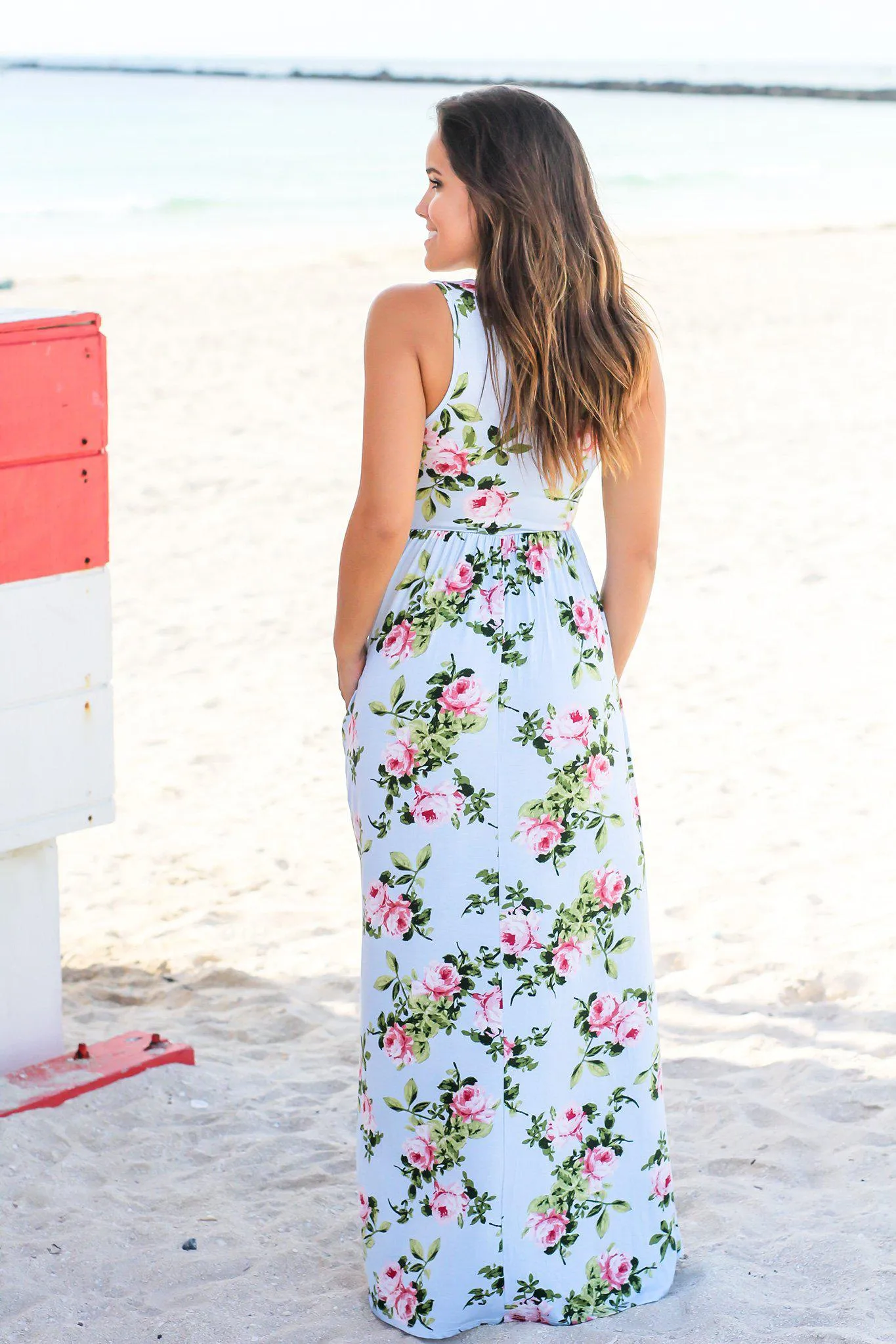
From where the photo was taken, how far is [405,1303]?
2.36 meters

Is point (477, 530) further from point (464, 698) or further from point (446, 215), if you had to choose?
Answer: point (446, 215)

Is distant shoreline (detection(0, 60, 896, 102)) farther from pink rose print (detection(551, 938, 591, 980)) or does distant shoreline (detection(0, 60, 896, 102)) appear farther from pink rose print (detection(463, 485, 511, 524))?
pink rose print (detection(551, 938, 591, 980))

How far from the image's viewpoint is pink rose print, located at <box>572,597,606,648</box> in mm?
2318

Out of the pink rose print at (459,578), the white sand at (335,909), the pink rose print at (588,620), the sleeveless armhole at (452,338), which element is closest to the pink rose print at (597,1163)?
the white sand at (335,909)

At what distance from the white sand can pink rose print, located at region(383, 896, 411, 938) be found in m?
0.64

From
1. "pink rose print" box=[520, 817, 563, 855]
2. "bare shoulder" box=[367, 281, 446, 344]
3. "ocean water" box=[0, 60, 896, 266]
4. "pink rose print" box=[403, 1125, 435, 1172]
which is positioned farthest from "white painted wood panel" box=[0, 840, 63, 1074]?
"ocean water" box=[0, 60, 896, 266]

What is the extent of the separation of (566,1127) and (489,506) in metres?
0.96

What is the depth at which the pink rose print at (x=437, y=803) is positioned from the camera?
2.25 metres

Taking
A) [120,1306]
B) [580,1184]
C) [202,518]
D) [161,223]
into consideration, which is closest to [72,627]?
[120,1306]

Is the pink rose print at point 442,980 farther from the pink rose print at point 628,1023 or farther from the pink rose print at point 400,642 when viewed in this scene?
the pink rose print at point 400,642

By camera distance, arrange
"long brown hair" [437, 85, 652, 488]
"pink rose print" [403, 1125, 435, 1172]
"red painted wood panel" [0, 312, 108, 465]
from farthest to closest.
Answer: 1. "red painted wood panel" [0, 312, 108, 465]
2. "pink rose print" [403, 1125, 435, 1172]
3. "long brown hair" [437, 85, 652, 488]

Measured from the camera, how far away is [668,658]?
20.1 feet

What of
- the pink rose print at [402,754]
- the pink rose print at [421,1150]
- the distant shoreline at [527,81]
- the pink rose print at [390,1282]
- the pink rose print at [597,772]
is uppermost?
the distant shoreline at [527,81]

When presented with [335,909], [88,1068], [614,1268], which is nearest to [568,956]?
[614,1268]
